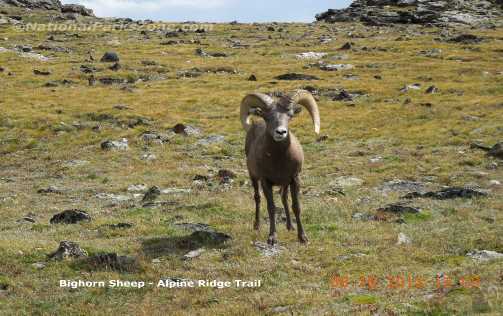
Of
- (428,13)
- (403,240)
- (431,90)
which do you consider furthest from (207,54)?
(403,240)

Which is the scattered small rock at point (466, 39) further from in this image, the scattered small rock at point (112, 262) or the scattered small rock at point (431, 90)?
the scattered small rock at point (112, 262)

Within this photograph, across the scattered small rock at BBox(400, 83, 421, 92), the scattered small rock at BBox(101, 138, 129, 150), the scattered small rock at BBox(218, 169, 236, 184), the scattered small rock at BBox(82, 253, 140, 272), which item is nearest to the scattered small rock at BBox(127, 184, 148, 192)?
the scattered small rock at BBox(218, 169, 236, 184)

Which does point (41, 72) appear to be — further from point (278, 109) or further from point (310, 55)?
point (278, 109)

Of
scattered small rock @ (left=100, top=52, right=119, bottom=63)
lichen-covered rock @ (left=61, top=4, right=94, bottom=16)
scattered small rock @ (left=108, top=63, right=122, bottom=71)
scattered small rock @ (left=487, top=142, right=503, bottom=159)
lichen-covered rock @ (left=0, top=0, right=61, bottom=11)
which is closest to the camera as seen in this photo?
scattered small rock @ (left=487, top=142, right=503, bottom=159)

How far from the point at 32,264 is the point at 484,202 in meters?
15.6

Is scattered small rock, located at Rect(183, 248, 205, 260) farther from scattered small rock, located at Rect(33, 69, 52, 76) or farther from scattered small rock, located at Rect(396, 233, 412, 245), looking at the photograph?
scattered small rock, located at Rect(33, 69, 52, 76)

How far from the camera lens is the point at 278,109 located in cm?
1616

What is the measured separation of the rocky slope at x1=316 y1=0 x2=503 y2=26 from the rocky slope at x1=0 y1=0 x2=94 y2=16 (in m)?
78.4

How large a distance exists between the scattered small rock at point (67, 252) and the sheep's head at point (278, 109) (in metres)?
6.01

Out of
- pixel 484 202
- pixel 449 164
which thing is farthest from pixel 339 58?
pixel 484 202

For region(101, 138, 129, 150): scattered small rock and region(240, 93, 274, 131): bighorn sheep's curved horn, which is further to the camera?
region(101, 138, 129, 150): scattered small rock

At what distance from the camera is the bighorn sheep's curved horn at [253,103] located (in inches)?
652

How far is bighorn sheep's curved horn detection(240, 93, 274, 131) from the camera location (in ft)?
54.3

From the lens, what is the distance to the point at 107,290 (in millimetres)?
13297
